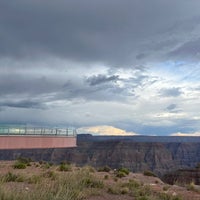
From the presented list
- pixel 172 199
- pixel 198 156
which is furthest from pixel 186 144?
pixel 172 199

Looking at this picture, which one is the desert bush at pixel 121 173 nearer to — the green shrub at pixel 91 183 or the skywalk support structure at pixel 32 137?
the green shrub at pixel 91 183

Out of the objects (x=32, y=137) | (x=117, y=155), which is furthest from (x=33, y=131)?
(x=117, y=155)

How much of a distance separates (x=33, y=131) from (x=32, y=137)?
83 centimetres

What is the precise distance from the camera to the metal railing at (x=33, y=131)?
4103 centimetres

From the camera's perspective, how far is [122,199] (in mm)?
17547

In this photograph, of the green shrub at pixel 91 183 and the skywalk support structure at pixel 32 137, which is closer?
the green shrub at pixel 91 183

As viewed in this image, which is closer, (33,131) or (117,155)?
(33,131)

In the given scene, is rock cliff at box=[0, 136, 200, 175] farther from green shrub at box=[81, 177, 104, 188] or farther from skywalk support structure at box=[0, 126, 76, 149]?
green shrub at box=[81, 177, 104, 188]

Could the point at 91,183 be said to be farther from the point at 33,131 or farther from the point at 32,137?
the point at 33,131

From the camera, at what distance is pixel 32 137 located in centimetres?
4391

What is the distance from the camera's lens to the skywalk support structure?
41000 millimetres

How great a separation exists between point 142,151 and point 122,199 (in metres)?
133

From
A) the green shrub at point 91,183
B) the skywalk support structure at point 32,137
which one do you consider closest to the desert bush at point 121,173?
the green shrub at point 91,183

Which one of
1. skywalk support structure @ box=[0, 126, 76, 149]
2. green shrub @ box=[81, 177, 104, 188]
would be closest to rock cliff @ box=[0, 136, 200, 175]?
skywalk support structure @ box=[0, 126, 76, 149]
